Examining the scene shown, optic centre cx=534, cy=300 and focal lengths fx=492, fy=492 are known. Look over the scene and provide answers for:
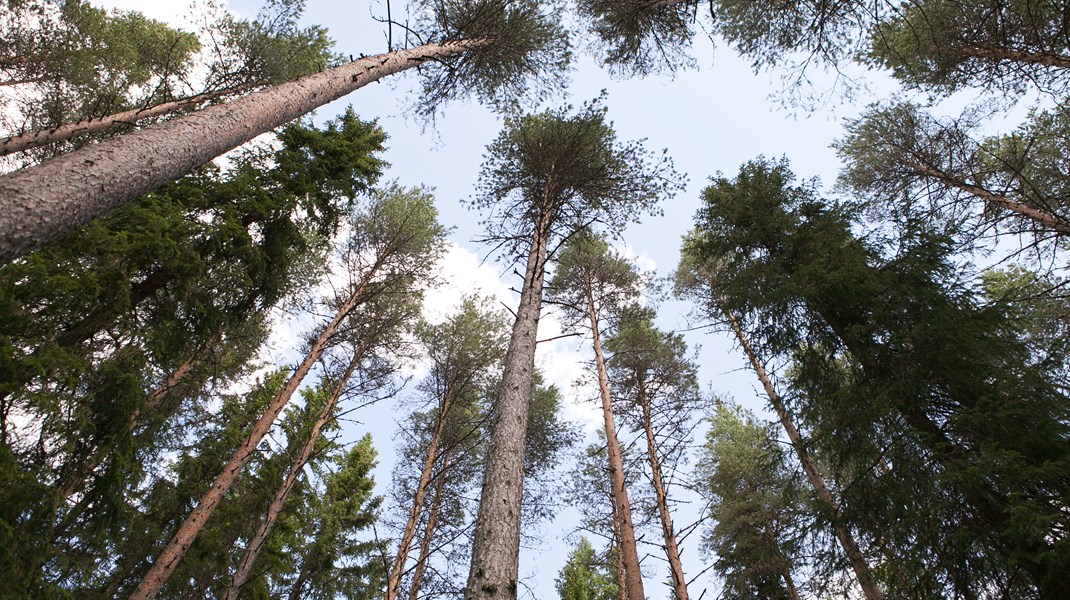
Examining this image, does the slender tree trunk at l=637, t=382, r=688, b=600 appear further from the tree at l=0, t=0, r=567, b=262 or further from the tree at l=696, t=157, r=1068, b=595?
the tree at l=0, t=0, r=567, b=262

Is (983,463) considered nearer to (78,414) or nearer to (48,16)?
(78,414)

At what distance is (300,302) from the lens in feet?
37.2

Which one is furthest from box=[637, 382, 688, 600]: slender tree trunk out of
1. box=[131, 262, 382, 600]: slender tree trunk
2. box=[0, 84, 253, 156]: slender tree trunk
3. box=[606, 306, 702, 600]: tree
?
box=[0, 84, 253, 156]: slender tree trunk

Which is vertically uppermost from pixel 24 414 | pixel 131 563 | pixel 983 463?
pixel 131 563

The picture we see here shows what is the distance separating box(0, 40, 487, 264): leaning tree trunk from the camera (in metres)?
2.95

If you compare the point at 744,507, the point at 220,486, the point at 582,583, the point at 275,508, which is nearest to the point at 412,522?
the point at 275,508

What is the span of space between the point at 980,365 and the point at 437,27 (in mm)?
10411

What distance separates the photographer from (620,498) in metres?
8.84

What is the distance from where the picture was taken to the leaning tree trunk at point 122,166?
116 inches

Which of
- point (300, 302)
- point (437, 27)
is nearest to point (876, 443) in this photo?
point (437, 27)

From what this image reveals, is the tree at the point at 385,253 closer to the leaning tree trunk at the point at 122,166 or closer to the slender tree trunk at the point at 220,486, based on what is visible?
the slender tree trunk at the point at 220,486

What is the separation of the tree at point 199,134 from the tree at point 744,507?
32.2 feet

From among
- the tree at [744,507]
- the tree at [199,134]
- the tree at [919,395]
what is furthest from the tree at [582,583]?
the tree at [199,134]

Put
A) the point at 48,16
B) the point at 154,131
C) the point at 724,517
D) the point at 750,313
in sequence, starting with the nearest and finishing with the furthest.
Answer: the point at 154,131 < the point at 750,313 < the point at 48,16 < the point at 724,517
